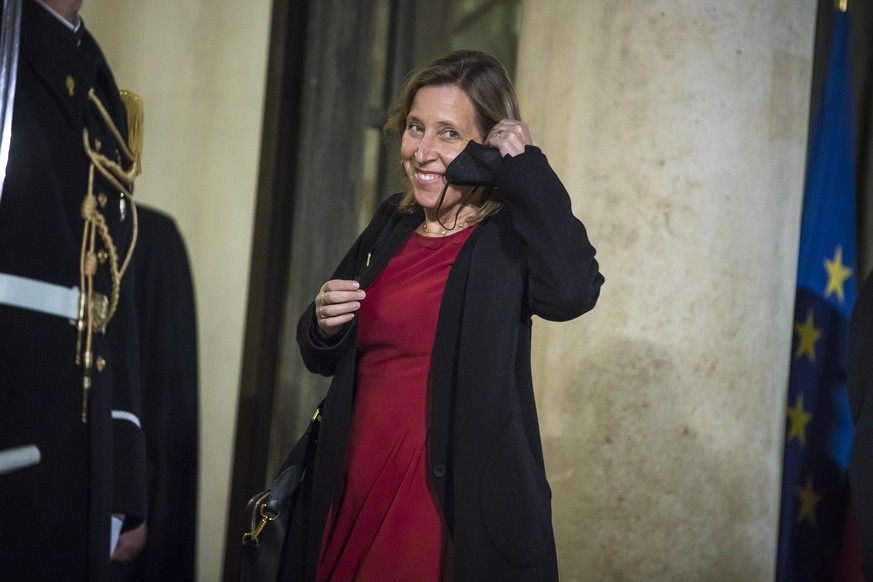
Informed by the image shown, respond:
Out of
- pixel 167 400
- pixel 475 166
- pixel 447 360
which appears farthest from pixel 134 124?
pixel 447 360

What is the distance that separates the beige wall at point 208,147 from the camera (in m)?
3.51

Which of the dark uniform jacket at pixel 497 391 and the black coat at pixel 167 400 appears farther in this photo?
the black coat at pixel 167 400

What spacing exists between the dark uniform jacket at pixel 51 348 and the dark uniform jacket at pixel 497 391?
0.46 meters

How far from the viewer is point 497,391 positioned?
202 cm

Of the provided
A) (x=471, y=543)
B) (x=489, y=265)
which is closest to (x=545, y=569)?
(x=471, y=543)

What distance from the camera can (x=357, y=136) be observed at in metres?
4.27

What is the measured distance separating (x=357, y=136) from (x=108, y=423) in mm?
2464

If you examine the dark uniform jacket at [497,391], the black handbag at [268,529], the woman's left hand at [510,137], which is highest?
the woman's left hand at [510,137]

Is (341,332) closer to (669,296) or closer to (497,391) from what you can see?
(497,391)

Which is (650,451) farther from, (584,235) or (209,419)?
(209,419)

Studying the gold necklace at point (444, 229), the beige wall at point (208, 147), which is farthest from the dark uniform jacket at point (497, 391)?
the beige wall at point (208, 147)

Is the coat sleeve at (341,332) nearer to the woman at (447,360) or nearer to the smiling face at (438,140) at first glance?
the woman at (447,360)

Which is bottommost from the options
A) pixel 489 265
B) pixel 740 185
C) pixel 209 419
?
pixel 209 419

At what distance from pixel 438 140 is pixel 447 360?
0.51 metres
